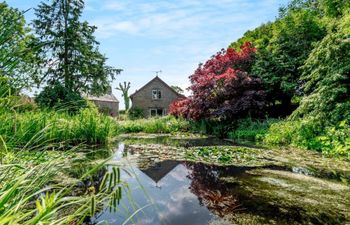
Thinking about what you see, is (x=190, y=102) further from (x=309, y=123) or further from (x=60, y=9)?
(x=60, y=9)

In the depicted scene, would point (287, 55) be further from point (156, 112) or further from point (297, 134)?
point (156, 112)

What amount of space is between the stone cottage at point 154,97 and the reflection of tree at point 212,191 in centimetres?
2466

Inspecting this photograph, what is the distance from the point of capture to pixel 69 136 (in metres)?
6.85

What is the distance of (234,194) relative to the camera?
3.83 m

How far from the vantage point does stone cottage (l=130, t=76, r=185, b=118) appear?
98.4ft

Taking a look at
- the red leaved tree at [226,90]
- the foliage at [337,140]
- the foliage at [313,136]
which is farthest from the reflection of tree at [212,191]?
the red leaved tree at [226,90]

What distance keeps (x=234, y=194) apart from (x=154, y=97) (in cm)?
2701

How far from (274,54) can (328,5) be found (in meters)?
3.06

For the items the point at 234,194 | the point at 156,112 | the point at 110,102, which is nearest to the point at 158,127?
the point at 234,194

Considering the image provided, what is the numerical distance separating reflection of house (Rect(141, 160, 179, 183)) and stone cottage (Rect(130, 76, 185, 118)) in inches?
939

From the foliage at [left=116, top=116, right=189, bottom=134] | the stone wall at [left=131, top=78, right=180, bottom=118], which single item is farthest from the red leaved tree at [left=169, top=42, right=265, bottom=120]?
the stone wall at [left=131, top=78, right=180, bottom=118]

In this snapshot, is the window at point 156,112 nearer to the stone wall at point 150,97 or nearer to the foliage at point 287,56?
the stone wall at point 150,97

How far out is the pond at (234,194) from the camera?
2.97m

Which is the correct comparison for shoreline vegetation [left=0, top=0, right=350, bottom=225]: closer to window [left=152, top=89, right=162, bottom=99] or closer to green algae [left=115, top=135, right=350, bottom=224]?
green algae [left=115, top=135, right=350, bottom=224]
